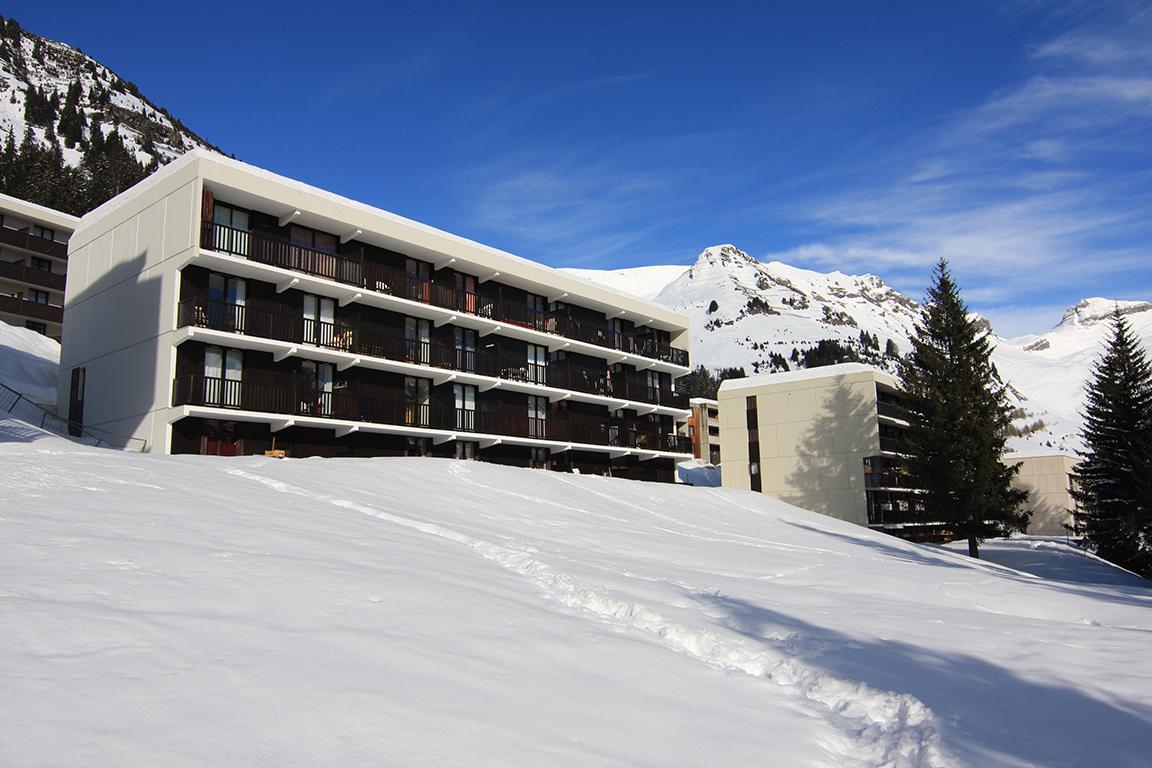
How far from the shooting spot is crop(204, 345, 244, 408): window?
96.1 ft

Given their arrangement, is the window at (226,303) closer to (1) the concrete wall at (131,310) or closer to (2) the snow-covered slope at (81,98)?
(1) the concrete wall at (131,310)

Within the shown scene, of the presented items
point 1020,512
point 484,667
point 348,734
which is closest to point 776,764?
point 484,667

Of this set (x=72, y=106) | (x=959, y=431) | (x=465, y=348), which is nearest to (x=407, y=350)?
(x=465, y=348)

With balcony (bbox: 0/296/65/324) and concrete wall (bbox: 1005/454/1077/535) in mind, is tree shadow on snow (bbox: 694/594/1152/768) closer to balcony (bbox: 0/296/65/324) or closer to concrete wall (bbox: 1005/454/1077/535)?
balcony (bbox: 0/296/65/324)

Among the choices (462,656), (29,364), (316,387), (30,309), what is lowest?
(462,656)

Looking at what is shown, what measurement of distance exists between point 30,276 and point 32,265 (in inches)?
107

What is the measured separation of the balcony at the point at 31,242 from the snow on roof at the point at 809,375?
52.0 m

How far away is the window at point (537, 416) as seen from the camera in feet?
137

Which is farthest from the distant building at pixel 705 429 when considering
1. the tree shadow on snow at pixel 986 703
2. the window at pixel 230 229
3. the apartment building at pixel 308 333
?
the tree shadow on snow at pixel 986 703

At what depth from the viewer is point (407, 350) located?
36.9m

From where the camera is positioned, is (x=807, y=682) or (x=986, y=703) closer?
(x=986, y=703)

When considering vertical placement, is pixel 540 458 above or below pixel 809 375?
below

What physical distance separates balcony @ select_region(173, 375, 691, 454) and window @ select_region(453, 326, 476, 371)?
7.16 feet

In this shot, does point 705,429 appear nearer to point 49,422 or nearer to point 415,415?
point 415,415
